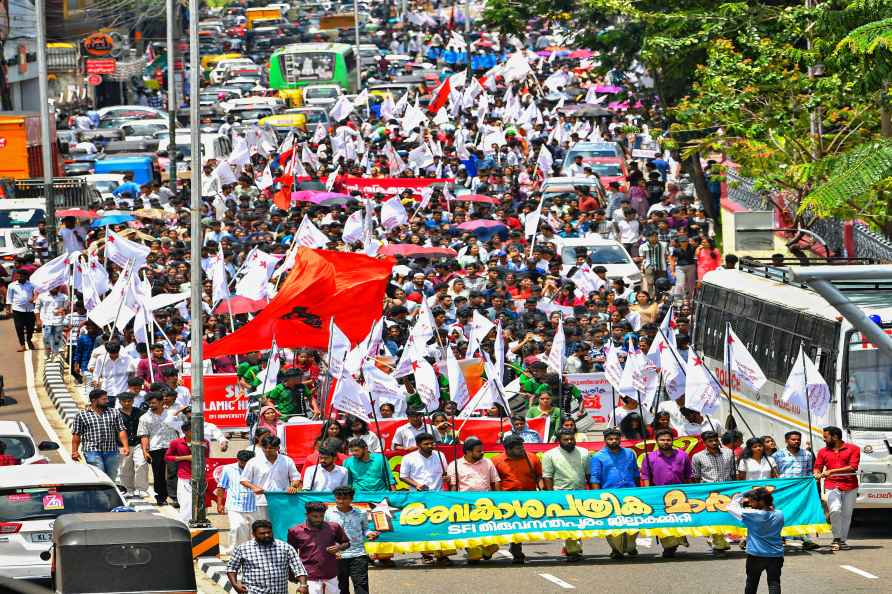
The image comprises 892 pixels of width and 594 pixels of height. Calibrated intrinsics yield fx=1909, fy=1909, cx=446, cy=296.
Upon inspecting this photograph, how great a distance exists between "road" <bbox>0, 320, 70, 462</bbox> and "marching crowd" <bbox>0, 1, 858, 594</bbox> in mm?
535

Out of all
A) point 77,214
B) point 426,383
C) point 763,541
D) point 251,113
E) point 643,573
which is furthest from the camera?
point 251,113

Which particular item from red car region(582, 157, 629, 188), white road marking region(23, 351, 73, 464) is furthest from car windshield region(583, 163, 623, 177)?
white road marking region(23, 351, 73, 464)

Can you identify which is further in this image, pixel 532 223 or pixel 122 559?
pixel 532 223

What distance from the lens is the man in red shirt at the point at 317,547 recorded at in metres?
14.3

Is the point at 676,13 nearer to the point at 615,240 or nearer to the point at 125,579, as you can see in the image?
the point at 615,240

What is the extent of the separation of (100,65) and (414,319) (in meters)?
47.0

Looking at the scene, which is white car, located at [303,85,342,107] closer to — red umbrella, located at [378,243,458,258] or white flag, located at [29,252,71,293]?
red umbrella, located at [378,243,458,258]

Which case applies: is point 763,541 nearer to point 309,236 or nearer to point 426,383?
point 426,383

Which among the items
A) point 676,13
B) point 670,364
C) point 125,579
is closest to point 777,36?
point 676,13

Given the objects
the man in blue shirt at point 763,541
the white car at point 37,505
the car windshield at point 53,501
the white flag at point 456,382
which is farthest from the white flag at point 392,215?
the man in blue shirt at point 763,541

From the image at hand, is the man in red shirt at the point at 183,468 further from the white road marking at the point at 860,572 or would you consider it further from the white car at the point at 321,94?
the white car at the point at 321,94

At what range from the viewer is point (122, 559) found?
13039mm

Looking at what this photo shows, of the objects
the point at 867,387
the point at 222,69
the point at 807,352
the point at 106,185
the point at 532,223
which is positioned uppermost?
the point at 807,352

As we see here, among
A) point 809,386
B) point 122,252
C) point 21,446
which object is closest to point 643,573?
point 809,386
